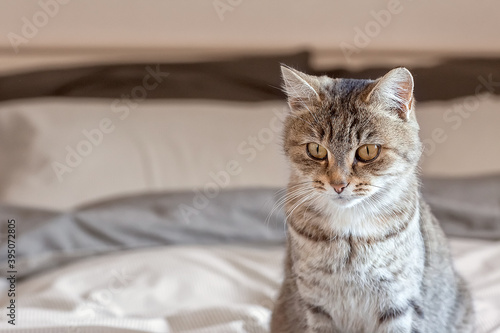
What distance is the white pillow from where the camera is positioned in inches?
70.1

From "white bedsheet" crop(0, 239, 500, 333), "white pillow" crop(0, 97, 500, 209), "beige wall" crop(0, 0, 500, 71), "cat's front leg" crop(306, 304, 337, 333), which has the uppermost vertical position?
"beige wall" crop(0, 0, 500, 71)

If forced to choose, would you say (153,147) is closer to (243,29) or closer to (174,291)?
(174,291)

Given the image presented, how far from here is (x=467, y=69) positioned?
2129 mm

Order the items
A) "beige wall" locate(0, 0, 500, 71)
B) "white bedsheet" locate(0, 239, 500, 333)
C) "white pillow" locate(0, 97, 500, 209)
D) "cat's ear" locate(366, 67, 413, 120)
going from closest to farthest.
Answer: "cat's ear" locate(366, 67, 413, 120) < "white bedsheet" locate(0, 239, 500, 333) < "white pillow" locate(0, 97, 500, 209) < "beige wall" locate(0, 0, 500, 71)

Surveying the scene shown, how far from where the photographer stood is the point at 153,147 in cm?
188

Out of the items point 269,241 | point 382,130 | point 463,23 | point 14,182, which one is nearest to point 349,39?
point 463,23

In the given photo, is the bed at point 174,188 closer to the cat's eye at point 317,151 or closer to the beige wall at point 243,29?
the beige wall at point 243,29

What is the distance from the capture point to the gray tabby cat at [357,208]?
3.13 feet

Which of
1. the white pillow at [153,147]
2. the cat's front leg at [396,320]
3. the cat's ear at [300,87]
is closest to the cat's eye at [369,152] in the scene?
the cat's ear at [300,87]

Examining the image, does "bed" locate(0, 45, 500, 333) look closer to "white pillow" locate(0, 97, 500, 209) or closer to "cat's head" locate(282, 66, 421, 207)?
"white pillow" locate(0, 97, 500, 209)

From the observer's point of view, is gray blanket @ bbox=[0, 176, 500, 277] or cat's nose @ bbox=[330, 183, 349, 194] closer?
cat's nose @ bbox=[330, 183, 349, 194]

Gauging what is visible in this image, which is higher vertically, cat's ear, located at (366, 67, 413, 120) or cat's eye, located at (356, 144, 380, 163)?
cat's ear, located at (366, 67, 413, 120)

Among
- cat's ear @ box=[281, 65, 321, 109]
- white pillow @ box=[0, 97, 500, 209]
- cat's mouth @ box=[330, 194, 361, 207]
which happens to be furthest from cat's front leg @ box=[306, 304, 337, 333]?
white pillow @ box=[0, 97, 500, 209]

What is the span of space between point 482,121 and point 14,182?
1.43 meters
